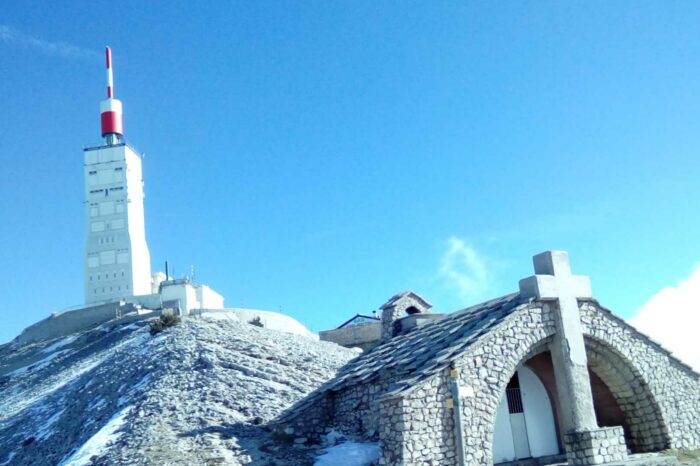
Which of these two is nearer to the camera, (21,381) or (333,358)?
(333,358)

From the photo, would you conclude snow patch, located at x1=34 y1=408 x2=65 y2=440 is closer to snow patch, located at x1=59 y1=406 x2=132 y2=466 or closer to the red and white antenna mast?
snow patch, located at x1=59 y1=406 x2=132 y2=466

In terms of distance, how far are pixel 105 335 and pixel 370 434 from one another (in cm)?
3546

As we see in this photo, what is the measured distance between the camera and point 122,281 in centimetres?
7788

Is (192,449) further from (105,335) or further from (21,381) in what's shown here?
(105,335)

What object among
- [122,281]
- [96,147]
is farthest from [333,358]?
[96,147]

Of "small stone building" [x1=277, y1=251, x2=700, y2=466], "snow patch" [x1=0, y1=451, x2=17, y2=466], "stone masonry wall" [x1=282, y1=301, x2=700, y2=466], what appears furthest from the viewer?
"snow patch" [x1=0, y1=451, x2=17, y2=466]

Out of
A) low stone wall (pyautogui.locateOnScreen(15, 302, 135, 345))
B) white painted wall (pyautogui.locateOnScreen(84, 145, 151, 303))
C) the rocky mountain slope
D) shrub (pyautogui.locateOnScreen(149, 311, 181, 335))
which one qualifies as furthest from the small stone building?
white painted wall (pyautogui.locateOnScreen(84, 145, 151, 303))

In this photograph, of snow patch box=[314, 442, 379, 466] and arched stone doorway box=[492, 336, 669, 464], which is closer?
snow patch box=[314, 442, 379, 466]

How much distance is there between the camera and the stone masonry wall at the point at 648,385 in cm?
1559

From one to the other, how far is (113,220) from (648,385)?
2935 inches

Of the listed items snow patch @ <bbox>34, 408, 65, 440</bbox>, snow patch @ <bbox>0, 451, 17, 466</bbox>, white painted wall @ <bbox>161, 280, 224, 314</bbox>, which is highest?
white painted wall @ <bbox>161, 280, 224, 314</bbox>

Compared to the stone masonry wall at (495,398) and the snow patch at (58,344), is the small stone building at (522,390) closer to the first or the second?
the stone masonry wall at (495,398)

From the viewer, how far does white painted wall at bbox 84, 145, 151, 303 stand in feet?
257

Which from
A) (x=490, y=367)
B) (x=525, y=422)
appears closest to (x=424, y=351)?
(x=490, y=367)
